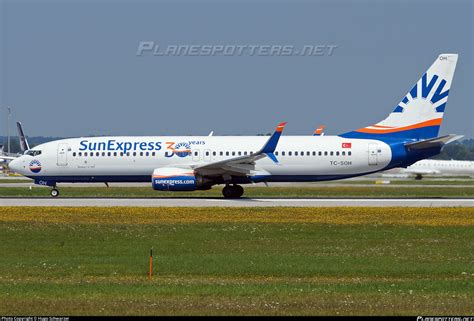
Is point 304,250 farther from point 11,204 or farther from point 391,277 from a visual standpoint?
point 11,204

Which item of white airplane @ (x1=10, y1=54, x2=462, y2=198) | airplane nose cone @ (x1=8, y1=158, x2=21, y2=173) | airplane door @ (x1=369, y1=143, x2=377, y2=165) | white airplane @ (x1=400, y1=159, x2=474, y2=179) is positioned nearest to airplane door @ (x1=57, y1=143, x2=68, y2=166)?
white airplane @ (x1=10, y1=54, x2=462, y2=198)

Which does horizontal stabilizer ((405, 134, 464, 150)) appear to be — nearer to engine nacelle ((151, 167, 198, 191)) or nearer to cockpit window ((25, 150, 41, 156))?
engine nacelle ((151, 167, 198, 191))

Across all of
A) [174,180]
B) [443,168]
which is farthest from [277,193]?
[443,168]

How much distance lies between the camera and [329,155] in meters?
51.1

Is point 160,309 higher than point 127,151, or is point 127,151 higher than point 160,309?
point 127,151

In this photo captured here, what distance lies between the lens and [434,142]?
49.4 metres

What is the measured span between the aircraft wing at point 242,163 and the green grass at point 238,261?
330 inches

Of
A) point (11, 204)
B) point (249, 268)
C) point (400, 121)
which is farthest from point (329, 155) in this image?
point (249, 268)

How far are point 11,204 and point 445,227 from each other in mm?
22483

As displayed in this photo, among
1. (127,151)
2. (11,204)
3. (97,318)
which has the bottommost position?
(97,318)

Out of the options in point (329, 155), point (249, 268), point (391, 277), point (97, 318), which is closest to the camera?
point (97, 318)

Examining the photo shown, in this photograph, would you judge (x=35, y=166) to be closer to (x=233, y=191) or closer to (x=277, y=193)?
(x=233, y=191)

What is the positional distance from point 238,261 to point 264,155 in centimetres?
2550

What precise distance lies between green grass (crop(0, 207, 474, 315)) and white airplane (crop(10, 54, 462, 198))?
1062cm
